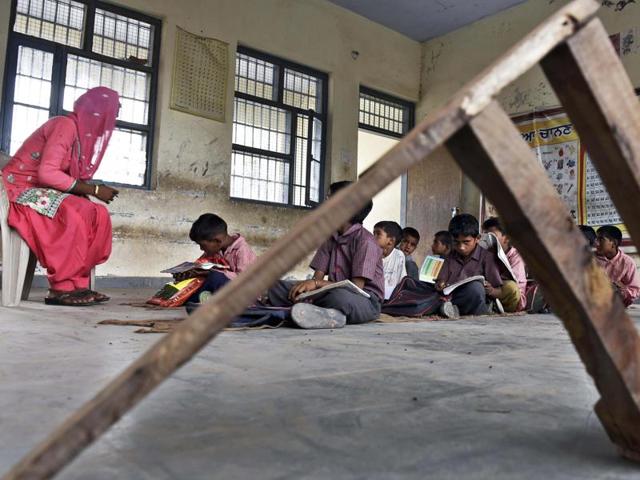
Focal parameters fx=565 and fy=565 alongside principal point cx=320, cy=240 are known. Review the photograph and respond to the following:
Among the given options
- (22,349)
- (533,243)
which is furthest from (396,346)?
(533,243)

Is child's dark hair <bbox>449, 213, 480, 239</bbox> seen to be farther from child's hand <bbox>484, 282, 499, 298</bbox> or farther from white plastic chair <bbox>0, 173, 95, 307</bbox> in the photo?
white plastic chair <bbox>0, 173, 95, 307</bbox>

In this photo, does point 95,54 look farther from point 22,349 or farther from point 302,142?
point 22,349

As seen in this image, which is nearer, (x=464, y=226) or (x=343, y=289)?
(x=343, y=289)

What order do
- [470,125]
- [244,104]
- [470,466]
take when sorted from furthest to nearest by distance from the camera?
[244,104]
[470,466]
[470,125]

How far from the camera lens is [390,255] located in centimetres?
396

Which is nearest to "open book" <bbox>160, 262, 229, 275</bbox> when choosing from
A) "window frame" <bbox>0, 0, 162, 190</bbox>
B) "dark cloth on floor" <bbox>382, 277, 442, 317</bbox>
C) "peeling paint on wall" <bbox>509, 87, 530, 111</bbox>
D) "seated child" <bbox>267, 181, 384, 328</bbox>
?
"seated child" <bbox>267, 181, 384, 328</bbox>

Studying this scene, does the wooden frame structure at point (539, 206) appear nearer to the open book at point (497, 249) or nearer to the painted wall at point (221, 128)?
the open book at point (497, 249)

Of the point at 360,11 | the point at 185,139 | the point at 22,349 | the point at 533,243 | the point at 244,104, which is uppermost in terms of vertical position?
the point at 360,11

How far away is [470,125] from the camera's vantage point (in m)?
0.56

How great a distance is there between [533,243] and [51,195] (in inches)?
113


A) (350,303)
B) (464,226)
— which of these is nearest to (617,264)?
(464,226)

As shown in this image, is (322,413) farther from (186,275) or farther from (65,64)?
(65,64)

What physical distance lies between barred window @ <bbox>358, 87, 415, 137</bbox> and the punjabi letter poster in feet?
5.35

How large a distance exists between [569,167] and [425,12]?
2465 millimetres
